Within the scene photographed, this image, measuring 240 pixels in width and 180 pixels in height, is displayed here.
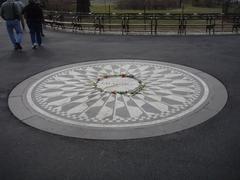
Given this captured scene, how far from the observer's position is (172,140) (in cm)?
453

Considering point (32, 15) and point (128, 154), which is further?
point (32, 15)

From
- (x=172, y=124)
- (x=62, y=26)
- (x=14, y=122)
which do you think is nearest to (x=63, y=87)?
(x=14, y=122)

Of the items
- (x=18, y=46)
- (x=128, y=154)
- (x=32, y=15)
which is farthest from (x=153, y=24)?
(x=128, y=154)

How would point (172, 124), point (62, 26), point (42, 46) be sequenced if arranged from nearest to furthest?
point (172, 124), point (42, 46), point (62, 26)

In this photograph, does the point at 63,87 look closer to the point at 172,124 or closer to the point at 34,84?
the point at 34,84

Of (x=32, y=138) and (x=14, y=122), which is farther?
(x=14, y=122)

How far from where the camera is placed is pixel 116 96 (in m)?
6.34

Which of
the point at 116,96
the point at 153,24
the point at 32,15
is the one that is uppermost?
the point at 32,15

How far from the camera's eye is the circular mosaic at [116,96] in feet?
17.4

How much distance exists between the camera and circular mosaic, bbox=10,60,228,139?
531 cm

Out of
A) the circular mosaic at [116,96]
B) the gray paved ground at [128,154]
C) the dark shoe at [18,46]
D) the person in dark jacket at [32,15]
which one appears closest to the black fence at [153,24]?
the person in dark jacket at [32,15]

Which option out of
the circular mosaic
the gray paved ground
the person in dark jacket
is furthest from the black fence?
the gray paved ground

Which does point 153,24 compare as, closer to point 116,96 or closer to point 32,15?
point 32,15

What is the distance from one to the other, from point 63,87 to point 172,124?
122 inches
